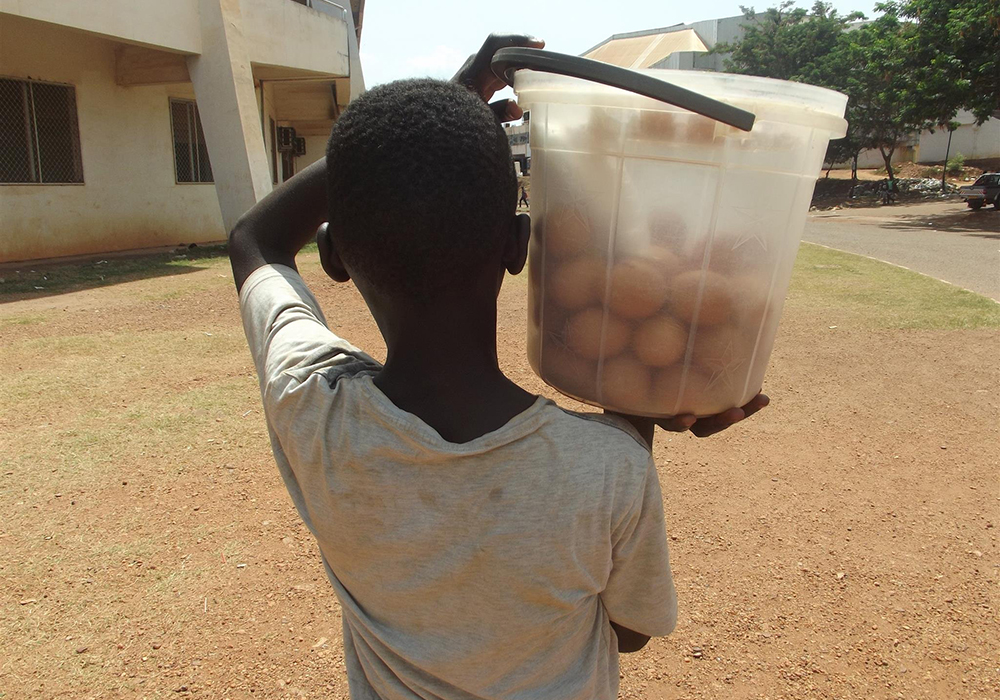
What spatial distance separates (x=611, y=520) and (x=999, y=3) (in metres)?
21.9

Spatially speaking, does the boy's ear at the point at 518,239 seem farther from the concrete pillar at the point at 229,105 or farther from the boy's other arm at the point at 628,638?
the concrete pillar at the point at 229,105

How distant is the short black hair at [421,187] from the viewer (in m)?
0.89

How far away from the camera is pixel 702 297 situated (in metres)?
0.98

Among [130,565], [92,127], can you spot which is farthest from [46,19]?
[130,565]

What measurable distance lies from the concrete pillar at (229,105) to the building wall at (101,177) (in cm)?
151

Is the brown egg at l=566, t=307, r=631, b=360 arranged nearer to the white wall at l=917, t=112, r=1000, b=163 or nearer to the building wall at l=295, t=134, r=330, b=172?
the building wall at l=295, t=134, r=330, b=172

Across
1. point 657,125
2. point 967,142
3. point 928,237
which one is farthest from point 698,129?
point 967,142

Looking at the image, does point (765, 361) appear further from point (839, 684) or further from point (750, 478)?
point (750, 478)

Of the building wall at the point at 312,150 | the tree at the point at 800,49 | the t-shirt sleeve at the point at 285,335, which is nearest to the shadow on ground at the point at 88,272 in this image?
the t-shirt sleeve at the point at 285,335

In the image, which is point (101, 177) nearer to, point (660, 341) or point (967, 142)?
point (660, 341)

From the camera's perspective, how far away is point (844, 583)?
9.02ft

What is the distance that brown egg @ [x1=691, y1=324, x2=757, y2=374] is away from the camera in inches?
39.7

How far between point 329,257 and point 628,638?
710mm

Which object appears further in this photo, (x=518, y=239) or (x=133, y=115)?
(x=133, y=115)
